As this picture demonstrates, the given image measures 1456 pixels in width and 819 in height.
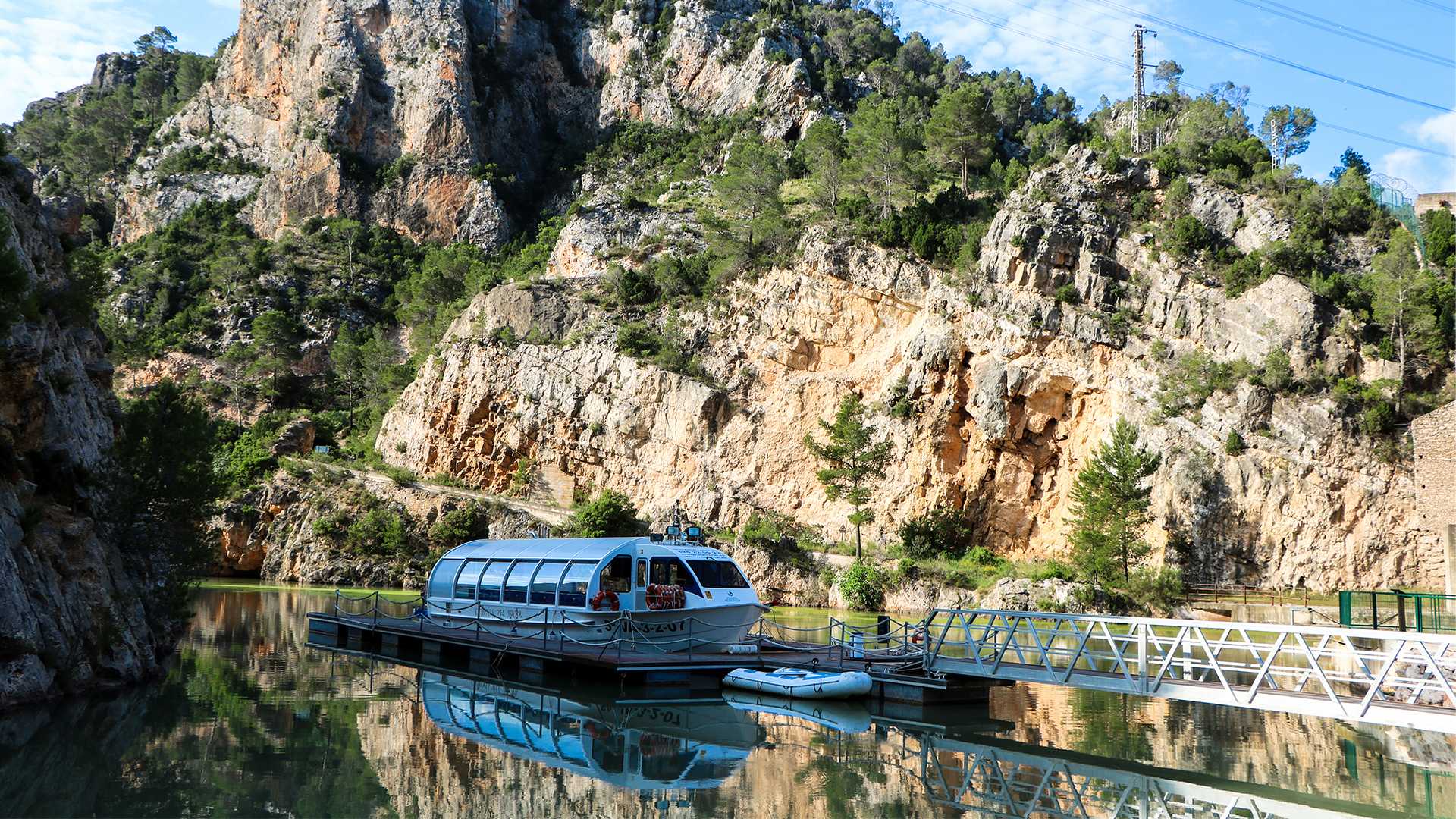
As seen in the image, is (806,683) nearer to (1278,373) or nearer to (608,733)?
(608,733)

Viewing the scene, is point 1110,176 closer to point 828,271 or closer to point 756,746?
point 828,271

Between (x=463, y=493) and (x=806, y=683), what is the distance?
4809cm

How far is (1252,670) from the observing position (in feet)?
61.1

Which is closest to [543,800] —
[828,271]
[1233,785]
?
[1233,785]

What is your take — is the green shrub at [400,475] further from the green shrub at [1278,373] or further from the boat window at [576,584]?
the green shrub at [1278,373]

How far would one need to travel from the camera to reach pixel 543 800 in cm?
1564

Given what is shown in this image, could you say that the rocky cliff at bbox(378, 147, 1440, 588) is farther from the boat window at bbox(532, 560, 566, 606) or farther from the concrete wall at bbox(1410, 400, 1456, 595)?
the boat window at bbox(532, 560, 566, 606)

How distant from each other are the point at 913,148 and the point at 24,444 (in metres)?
62.9

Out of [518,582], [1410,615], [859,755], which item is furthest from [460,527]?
[1410,615]

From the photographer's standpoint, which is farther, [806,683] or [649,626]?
[649,626]

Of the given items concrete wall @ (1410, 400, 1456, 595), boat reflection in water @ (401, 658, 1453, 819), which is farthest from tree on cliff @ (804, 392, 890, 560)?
boat reflection in water @ (401, 658, 1453, 819)

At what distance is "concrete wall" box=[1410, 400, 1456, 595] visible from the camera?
4041 centimetres

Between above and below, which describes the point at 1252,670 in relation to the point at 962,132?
below

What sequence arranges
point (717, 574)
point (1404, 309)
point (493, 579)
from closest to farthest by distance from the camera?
1. point (717, 574)
2. point (493, 579)
3. point (1404, 309)
